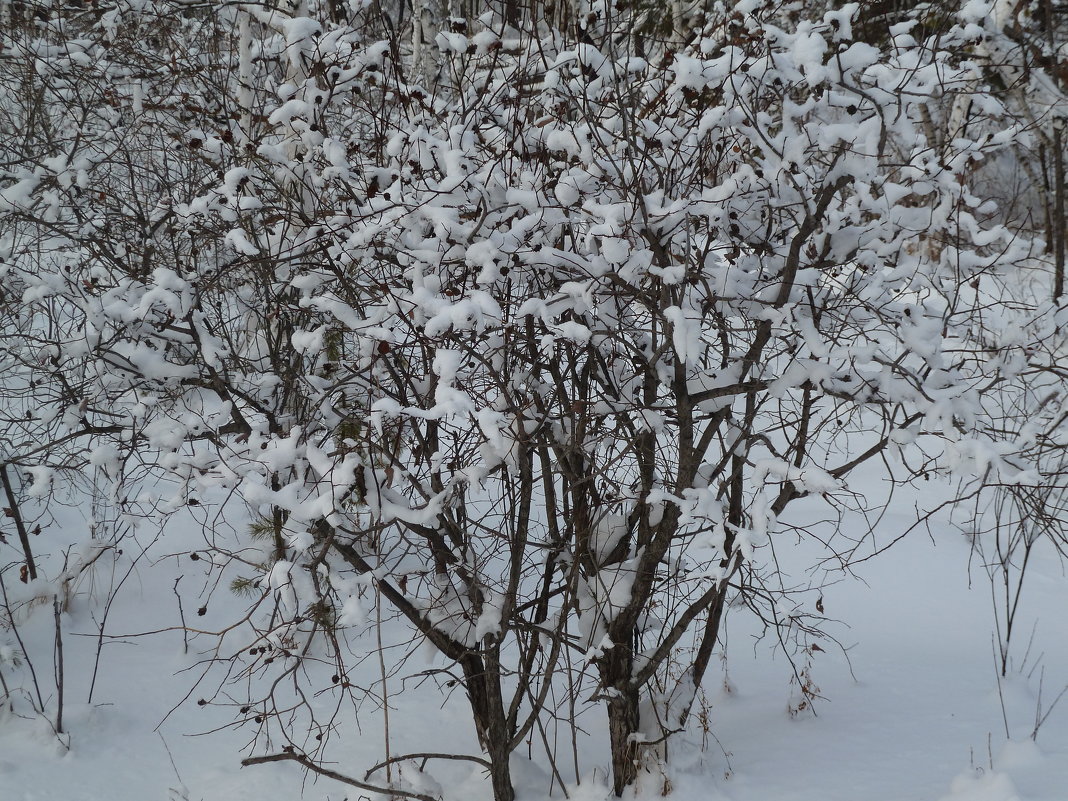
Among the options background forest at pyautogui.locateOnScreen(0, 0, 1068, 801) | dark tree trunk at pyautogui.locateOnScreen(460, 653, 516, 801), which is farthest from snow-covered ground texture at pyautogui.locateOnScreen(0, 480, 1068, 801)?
dark tree trunk at pyautogui.locateOnScreen(460, 653, 516, 801)

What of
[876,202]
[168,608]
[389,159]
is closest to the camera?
[876,202]

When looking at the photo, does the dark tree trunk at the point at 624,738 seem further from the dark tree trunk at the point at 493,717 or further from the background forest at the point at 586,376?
the dark tree trunk at the point at 493,717

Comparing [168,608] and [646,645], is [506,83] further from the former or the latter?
[168,608]

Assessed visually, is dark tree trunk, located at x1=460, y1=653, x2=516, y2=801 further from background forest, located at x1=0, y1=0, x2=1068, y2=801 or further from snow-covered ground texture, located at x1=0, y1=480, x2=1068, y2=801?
snow-covered ground texture, located at x1=0, y1=480, x2=1068, y2=801

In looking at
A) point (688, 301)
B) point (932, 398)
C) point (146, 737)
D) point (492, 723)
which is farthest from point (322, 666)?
point (932, 398)

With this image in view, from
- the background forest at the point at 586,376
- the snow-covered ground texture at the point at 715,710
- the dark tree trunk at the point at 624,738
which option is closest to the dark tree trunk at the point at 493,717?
the background forest at the point at 586,376

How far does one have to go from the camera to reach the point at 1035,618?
4.60 m

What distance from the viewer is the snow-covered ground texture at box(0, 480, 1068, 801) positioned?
317 centimetres

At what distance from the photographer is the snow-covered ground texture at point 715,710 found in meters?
3.17

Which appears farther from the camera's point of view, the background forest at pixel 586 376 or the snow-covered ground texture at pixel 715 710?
the snow-covered ground texture at pixel 715 710

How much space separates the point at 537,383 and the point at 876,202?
1231 mm

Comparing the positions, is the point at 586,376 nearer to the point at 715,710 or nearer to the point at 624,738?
the point at 624,738

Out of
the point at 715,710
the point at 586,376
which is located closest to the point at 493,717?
the point at 715,710

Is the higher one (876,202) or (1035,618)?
(876,202)
